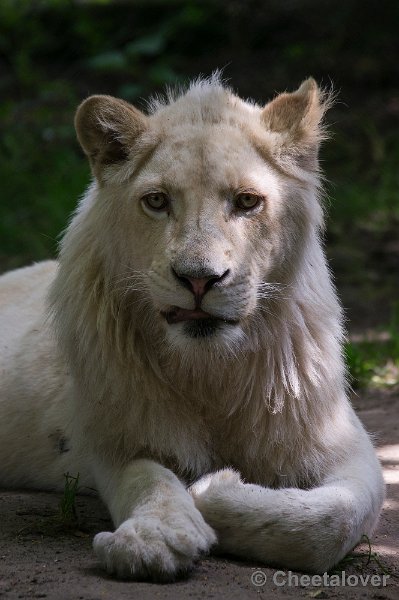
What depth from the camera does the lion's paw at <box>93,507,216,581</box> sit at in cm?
315

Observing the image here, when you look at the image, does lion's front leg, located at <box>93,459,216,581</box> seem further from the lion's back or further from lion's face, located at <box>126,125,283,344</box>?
the lion's back

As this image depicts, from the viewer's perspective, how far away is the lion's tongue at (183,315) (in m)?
3.55

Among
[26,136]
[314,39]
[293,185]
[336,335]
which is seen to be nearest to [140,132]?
[293,185]

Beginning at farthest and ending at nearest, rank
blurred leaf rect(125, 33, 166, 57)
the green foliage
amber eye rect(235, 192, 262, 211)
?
1. blurred leaf rect(125, 33, 166, 57)
2. the green foliage
3. amber eye rect(235, 192, 262, 211)

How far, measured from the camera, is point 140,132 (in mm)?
3975

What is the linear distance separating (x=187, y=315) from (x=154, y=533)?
776mm

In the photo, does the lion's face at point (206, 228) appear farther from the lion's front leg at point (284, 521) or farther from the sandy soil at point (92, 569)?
the sandy soil at point (92, 569)

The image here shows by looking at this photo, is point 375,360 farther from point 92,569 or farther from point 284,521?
point 92,569

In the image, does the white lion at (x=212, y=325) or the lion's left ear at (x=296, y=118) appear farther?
the lion's left ear at (x=296, y=118)

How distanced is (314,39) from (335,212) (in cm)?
353

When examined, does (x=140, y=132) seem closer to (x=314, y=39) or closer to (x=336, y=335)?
(x=336, y=335)

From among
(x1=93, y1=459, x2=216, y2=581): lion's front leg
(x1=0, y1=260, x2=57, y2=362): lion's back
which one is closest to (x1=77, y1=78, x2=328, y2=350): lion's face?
(x1=93, y1=459, x2=216, y2=581): lion's front leg

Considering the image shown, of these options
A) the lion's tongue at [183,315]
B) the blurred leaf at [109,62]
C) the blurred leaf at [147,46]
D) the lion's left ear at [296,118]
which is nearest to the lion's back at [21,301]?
the lion's tongue at [183,315]

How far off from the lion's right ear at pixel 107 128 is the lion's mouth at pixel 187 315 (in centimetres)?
74
